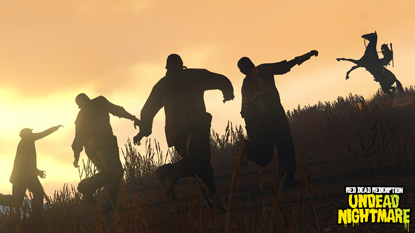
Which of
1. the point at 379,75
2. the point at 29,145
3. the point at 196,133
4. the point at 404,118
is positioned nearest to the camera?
the point at 196,133

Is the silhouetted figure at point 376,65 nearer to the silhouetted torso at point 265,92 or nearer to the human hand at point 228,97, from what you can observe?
the silhouetted torso at point 265,92

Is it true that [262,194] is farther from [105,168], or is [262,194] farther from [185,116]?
Answer: [105,168]

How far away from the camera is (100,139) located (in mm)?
7258

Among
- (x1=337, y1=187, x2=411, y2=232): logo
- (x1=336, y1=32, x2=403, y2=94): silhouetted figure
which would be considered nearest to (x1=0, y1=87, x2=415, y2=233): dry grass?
(x1=337, y1=187, x2=411, y2=232): logo

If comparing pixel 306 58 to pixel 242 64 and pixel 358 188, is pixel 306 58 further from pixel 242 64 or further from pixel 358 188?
pixel 358 188

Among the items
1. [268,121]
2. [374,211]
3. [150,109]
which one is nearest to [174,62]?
[150,109]

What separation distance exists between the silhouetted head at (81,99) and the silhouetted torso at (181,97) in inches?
65.5

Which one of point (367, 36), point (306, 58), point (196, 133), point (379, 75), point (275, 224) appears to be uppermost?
point (367, 36)

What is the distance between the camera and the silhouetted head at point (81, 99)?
24.6ft

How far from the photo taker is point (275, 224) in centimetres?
204

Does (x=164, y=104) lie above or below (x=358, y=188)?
above


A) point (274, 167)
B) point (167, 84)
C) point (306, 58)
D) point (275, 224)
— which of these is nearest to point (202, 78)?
point (167, 84)

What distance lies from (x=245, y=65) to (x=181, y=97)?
1464 millimetres

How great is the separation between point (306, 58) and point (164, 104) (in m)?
2.00
